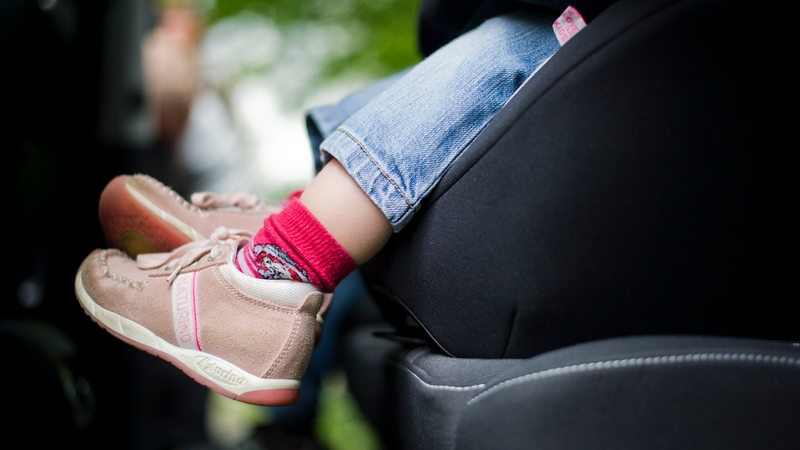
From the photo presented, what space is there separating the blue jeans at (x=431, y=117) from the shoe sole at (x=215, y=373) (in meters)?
0.18

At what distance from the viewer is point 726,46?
52 centimetres

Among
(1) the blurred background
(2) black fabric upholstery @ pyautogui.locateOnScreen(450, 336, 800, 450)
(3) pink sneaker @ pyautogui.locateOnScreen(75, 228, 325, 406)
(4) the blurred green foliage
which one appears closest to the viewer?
(2) black fabric upholstery @ pyautogui.locateOnScreen(450, 336, 800, 450)

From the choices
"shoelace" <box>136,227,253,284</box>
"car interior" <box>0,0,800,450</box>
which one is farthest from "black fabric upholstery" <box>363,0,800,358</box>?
"shoelace" <box>136,227,253,284</box>

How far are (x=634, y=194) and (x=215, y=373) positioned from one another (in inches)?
15.4

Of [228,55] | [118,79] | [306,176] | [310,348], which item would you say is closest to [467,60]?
[310,348]

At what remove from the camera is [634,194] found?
0.55 m

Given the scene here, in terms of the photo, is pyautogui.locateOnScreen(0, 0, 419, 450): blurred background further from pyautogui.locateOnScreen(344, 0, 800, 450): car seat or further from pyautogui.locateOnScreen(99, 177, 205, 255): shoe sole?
pyautogui.locateOnScreen(344, 0, 800, 450): car seat

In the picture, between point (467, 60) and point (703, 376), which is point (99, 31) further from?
point (703, 376)

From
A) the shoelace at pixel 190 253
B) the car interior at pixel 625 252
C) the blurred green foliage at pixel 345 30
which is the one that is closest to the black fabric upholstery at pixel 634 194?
the car interior at pixel 625 252

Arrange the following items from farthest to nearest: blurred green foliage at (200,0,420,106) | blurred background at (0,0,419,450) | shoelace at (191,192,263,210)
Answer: blurred green foliage at (200,0,420,106) → blurred background at (0,0,419,450) → shoelace at (191,192,263,210)

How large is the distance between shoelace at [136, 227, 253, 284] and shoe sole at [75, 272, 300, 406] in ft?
0.18

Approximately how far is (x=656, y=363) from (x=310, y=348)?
0.30 metres

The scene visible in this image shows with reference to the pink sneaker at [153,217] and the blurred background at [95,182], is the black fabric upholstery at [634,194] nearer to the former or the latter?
the pink sneaker at [153,217]

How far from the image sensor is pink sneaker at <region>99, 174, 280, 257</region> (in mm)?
696
